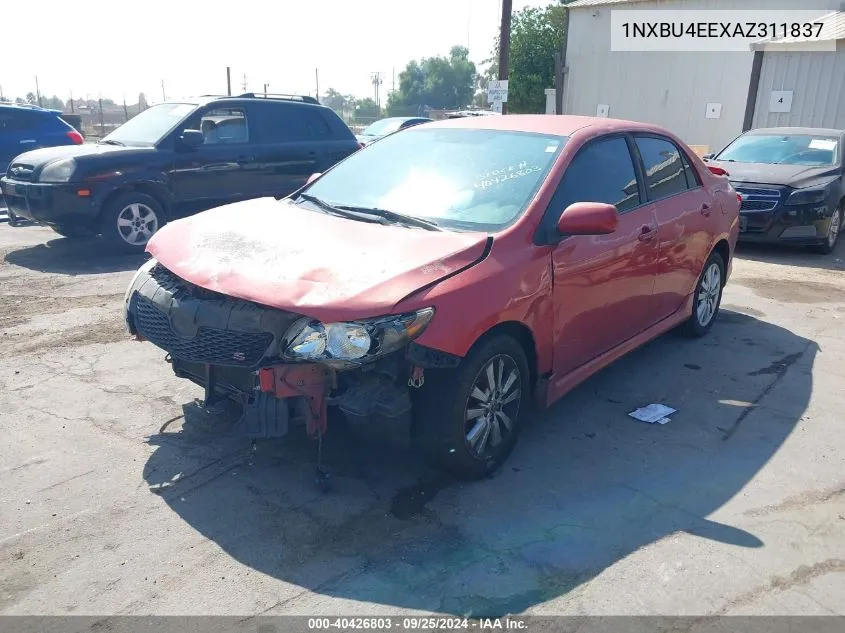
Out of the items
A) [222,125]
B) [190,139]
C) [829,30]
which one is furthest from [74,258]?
[829,30]

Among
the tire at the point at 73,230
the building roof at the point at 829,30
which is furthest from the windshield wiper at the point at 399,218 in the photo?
the building roof at the point at 829,30

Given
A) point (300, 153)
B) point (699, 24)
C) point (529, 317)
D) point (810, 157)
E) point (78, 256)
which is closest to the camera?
point (529, 317)

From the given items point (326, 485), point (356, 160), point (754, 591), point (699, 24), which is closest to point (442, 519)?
point (326, 485)

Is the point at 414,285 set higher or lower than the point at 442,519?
higher

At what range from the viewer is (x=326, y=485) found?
3492mm

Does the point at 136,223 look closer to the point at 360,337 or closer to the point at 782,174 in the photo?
the point at 360,337

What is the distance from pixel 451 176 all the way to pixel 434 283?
1.18 metres

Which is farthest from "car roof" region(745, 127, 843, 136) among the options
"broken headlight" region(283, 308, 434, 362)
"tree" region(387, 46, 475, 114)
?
"tree" region(387, 46, 475, 114)

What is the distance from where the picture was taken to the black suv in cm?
810

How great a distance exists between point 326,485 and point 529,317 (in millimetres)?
1332

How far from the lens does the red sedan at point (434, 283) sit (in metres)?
3.19

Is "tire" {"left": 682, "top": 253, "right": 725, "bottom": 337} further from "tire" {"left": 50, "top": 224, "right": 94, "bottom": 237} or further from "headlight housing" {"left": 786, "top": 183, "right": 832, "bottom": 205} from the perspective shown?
"tire" {"left": 50, "top": 224, "right": 94, "bottom": 237}

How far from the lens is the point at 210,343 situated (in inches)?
133

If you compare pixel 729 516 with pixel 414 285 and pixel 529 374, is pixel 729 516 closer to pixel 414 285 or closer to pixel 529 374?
pixel 529 374
